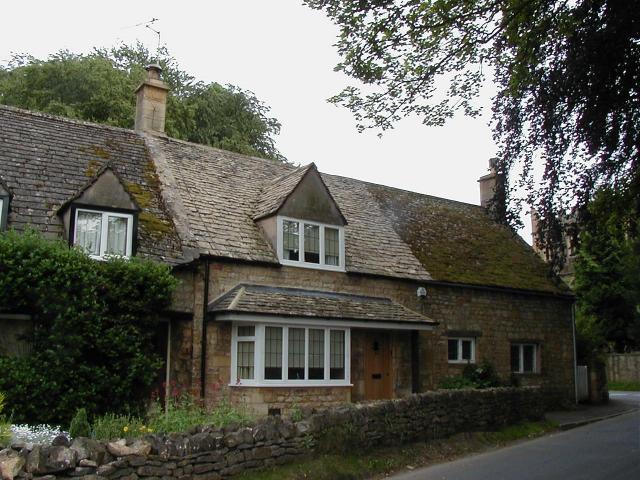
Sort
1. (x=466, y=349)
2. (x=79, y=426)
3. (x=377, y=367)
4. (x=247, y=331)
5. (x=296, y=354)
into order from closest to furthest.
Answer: (x=79, y=426) < (x=247, y=331) < (x=296, y=354) < (x=377, y=367) < (x=466, y=349)

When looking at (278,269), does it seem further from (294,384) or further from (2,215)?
(2,215)

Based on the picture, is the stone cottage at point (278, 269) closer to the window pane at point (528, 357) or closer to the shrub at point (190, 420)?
the window pane at point (528, 357)

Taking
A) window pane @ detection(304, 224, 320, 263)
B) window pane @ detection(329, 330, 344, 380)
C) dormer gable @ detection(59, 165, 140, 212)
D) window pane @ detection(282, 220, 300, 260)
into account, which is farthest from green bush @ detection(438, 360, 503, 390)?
dormer gable @ detection(59, 165, 140, 212)

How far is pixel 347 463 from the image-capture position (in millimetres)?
11891

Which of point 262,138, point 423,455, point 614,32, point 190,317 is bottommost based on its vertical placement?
point 423,455

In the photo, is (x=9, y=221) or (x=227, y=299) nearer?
(x=9, y=221)

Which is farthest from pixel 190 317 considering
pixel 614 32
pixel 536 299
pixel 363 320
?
pixel 536 299

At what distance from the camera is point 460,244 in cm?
2498

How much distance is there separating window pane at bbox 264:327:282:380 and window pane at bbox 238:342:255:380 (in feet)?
1.15

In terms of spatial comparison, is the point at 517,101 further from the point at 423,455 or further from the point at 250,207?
the point at 250,207

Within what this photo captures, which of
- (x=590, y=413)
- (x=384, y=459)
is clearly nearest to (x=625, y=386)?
(x=590, y=413)

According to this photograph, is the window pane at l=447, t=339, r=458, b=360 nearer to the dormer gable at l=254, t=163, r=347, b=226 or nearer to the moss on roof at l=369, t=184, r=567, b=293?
the moss on roof at l=369, t=184, r=567, b=293

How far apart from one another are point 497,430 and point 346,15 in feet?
35.9

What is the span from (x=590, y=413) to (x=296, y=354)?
11.2 meters
